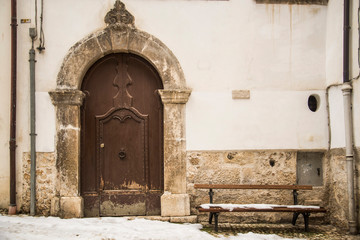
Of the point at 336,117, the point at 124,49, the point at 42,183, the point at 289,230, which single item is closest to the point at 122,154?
the point at 42,183

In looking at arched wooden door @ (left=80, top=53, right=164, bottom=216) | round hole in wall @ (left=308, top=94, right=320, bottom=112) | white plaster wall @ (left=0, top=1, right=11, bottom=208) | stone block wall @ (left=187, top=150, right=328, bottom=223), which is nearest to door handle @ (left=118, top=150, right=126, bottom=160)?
arched wooden door @ (left=80, top=53, right=164, bottom=216)

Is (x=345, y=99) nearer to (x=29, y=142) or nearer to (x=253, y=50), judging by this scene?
(x=253, y=50)

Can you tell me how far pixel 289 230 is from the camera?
5754 mm

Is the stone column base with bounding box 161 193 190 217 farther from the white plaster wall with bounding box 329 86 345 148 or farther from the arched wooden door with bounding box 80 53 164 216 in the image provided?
the white plaster wall with bounding box 329 86 345 148

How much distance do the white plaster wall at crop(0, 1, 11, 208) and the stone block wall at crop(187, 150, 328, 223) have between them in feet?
8.90

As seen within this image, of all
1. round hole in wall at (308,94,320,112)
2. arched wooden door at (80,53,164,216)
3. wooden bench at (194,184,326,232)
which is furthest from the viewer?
round hole in wall at (308,94,320,112)

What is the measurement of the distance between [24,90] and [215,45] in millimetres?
2979

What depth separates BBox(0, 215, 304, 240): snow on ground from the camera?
5.05m

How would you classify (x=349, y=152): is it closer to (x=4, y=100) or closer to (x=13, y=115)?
(x=13, y=115)

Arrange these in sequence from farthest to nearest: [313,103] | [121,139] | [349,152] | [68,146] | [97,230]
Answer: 1. [313,103]
2. [121,139]
3. [68,146]
4. [349,152]
5. [97,230]

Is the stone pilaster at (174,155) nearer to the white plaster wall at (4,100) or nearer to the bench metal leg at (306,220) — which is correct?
the bench metal leg at (306,220)

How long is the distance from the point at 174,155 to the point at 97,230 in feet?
5.13

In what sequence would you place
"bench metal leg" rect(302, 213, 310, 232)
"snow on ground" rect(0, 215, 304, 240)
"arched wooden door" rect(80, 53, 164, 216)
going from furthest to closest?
1. "arched wooden door" rect(80, 53, 164, 216)
2. "bench metal leg" rect(302, 213, 310, 232)
3. "snow on ground" rect(0, 215, 304, 240)

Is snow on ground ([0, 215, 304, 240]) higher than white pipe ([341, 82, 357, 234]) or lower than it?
lower
